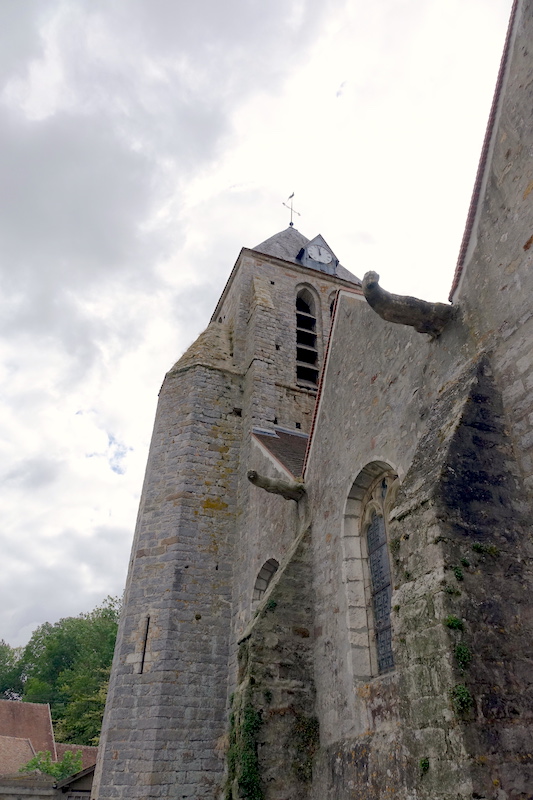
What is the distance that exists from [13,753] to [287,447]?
19.5 m

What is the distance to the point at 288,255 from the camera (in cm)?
1847

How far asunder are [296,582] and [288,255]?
13404mm

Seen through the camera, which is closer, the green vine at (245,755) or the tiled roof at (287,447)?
the green vine at (245,755)

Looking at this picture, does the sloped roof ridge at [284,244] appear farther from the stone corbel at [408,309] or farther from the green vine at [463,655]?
the green vine at [463,655]

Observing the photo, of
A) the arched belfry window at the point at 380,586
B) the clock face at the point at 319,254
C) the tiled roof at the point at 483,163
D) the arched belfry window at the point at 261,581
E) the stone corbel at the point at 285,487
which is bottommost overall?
the arched belfry window at the point at 380,586

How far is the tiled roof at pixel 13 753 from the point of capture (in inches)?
822

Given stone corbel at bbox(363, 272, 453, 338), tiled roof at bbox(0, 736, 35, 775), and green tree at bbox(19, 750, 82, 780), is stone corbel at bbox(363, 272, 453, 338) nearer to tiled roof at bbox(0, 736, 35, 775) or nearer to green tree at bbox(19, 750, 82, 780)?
green tree at bbox(19, 750, 82, 780)

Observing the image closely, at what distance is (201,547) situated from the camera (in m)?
10.5

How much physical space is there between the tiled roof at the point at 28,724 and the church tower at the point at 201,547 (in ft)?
59.4

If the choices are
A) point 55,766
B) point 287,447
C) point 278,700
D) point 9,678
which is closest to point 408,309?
point 278,700

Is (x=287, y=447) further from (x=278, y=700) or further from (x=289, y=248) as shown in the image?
(x=289, y=248)

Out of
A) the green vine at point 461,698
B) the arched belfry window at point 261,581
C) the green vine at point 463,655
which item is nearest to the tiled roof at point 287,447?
the arched belfry window at point 261,581

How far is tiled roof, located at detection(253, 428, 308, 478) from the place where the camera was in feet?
31.1

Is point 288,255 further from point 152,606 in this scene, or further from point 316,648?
point 316,648
